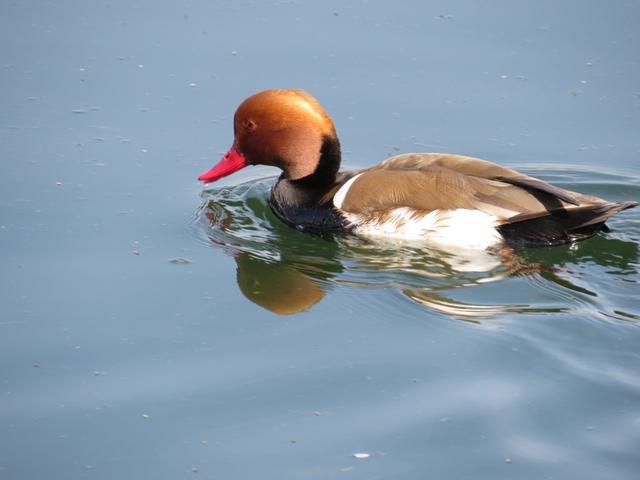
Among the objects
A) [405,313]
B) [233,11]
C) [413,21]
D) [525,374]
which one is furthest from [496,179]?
[233,11]

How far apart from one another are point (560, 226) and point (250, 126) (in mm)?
2110

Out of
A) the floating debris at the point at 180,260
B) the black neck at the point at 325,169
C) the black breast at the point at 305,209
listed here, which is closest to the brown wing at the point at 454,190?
the black breast at the point at 305,209

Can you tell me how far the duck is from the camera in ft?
22.1

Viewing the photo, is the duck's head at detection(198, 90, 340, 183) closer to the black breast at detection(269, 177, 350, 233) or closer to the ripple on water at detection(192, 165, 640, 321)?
the black breast at detection(269, 177, 350, 233)

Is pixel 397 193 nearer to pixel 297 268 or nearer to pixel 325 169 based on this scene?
pixel 325 169

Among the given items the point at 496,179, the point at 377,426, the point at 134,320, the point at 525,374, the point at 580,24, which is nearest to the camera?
the point at 377,426

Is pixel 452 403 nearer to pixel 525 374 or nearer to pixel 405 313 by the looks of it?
pixel 525 374

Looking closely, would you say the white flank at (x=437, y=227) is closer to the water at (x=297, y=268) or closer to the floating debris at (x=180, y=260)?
the water at (x=297, y=268)

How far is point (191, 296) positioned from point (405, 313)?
3.94ft

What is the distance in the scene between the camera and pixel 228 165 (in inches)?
299

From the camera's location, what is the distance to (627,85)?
877 centimetres

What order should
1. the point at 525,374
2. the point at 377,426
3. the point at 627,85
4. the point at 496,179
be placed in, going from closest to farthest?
1. the point at 377,426
2. the point at 525,374
3. the point at 496,179
4. the point at 627,85

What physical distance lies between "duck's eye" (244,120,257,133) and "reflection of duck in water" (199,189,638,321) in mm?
617

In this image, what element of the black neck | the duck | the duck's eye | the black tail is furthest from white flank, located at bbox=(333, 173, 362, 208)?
the black tail
